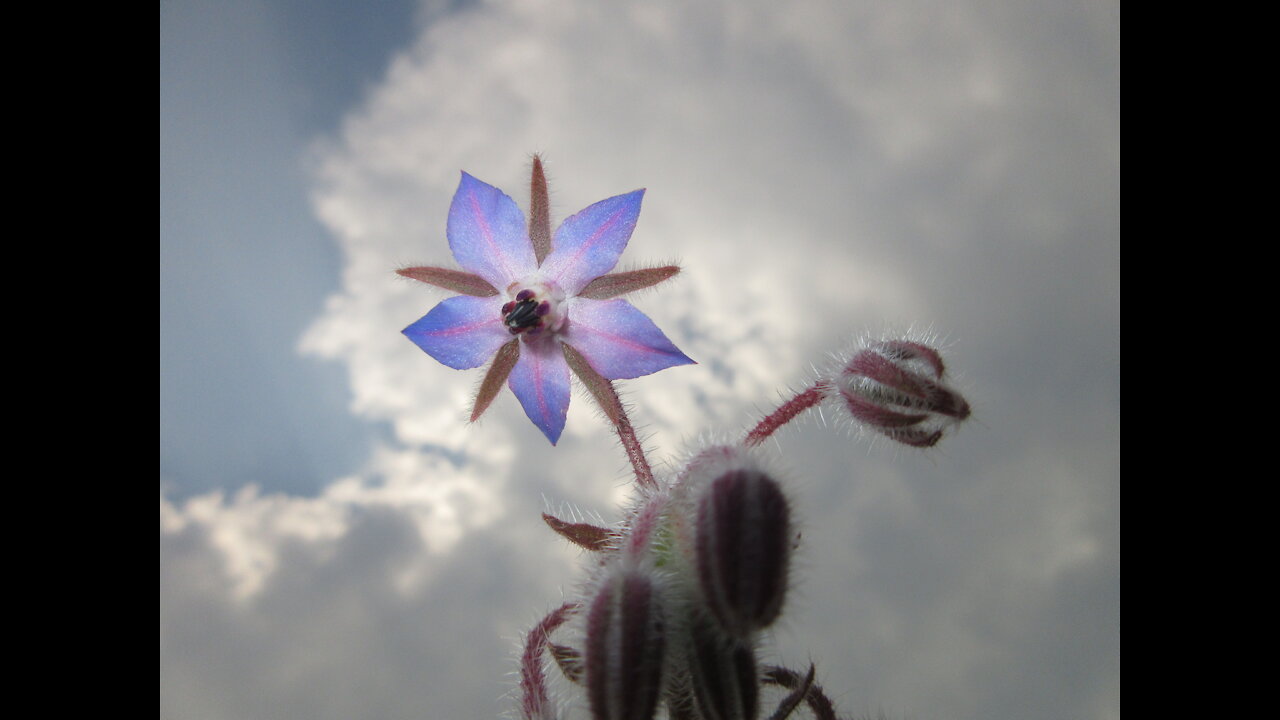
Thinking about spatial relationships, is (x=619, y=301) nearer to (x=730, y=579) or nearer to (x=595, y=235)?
(x=595, y=235)

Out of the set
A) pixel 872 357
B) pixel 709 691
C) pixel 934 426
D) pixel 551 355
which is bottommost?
pixel 709 691

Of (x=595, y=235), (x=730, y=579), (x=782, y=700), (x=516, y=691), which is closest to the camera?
(x=730, y=579)

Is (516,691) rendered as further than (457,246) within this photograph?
No

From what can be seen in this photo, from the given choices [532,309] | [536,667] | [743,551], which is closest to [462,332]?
[532,309]

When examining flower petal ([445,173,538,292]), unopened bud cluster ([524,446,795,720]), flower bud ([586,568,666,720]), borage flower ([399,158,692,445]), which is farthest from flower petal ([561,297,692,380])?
flower bud ([586,568,666,720])

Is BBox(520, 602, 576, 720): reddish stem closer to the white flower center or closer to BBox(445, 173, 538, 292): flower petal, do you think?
the white flower center

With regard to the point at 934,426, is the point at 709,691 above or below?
below

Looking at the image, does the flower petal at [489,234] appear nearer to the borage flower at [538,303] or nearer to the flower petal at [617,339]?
the borage flower at [538,303]

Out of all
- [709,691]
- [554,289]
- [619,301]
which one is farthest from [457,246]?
[709,691]
